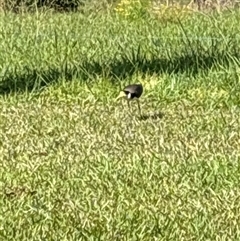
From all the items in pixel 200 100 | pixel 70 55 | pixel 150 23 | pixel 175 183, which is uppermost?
pixel 175 183

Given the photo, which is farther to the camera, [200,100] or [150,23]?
[150,23]

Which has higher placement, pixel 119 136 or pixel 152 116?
pixel 119 136

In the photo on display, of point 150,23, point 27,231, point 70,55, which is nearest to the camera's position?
point 27,231

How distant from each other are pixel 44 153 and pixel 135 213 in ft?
4.03

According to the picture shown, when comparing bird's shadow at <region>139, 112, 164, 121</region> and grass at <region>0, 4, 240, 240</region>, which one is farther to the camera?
bird's shadow at <region>139, 112, 164, 121</region>

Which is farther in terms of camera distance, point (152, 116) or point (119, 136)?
point (152, 116)

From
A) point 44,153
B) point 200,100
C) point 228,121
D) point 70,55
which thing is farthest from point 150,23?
point 44,153

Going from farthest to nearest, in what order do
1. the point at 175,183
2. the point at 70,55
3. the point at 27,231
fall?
the point at 70,55, the point at 175,183, the point at 27,231

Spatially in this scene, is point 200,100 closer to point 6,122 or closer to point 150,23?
point 6,122

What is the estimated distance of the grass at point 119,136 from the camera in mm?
4387

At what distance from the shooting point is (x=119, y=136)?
585cm

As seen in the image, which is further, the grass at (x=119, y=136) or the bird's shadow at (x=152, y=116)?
the bird's shadow at (x=152, y=116)

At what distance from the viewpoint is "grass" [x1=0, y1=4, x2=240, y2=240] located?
4387 mm

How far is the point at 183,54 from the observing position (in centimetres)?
795
